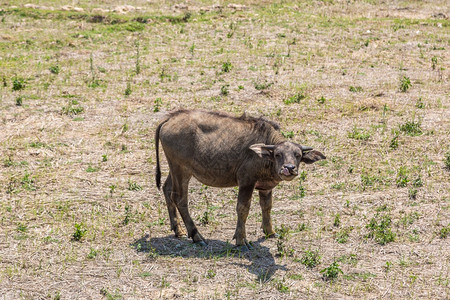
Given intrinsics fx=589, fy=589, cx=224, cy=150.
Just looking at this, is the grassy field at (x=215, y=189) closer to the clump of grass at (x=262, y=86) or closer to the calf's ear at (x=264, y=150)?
the clump of grass at (x=262, y=86)

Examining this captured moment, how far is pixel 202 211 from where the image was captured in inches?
473

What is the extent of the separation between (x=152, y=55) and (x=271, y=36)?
18.5 ft

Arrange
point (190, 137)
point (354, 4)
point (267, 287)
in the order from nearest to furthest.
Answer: point (267, 287) → point (190, 137) → point (354, 4)

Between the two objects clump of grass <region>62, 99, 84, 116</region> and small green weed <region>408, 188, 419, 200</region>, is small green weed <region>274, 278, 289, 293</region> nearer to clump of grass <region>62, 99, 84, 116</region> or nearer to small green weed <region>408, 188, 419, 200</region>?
small green weed <region>408, 188, 419, 200</region>

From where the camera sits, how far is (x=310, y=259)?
32.7 feet

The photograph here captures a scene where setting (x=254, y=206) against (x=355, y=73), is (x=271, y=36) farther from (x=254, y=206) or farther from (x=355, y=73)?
(x=254, y=206)

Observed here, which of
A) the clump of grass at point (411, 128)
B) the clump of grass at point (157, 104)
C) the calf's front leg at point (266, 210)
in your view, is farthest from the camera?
the clump of grass at point (157, 104)

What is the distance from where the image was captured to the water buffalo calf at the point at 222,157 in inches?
412

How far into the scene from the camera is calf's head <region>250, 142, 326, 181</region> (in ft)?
31.1

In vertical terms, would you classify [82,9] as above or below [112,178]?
Answer: above

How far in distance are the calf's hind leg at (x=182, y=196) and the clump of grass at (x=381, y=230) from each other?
3.19 m

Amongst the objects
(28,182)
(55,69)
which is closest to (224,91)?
(55,69)

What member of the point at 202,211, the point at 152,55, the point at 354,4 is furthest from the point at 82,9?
the point at 202,211

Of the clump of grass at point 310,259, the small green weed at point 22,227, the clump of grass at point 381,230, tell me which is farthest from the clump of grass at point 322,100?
the small green weed at point 22,227
